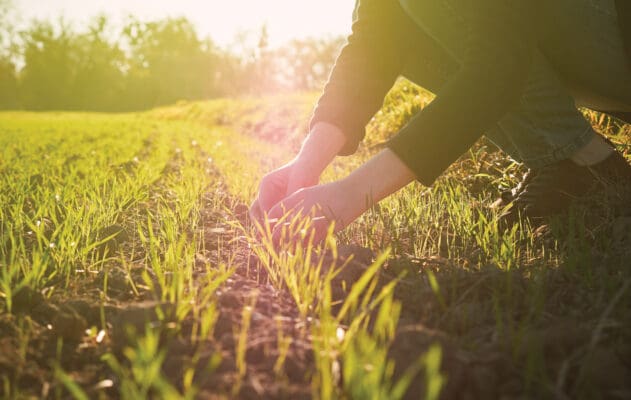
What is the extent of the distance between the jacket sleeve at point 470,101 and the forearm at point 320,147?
38 cm

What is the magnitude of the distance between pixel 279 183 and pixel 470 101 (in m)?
0.69

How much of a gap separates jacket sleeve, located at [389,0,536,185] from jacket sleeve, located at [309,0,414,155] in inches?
17.6

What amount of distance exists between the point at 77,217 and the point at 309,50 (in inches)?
1779

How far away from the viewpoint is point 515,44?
130 centimetres

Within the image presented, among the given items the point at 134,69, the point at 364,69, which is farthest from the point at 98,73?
the point at 364,69

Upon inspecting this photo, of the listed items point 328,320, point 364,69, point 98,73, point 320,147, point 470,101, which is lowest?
point 328,320

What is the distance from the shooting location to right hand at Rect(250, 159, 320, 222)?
5.11ft

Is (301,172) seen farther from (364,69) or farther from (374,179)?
(364,69)

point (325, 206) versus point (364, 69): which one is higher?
point (364, 69)

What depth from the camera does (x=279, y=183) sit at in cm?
160

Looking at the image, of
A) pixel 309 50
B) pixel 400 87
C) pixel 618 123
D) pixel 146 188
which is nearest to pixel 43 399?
pixel 146 188

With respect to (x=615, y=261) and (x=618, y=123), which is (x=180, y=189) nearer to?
(x=615, y=261)

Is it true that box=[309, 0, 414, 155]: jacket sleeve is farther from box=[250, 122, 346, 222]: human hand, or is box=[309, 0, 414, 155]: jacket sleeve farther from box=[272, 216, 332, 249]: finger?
box=[272, 216, 332, 249]: finger

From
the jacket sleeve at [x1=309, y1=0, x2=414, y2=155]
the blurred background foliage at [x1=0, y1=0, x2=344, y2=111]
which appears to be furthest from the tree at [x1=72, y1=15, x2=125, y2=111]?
the jacket sleeve at [x1=309, y1=0, x2=414, y2=155]
